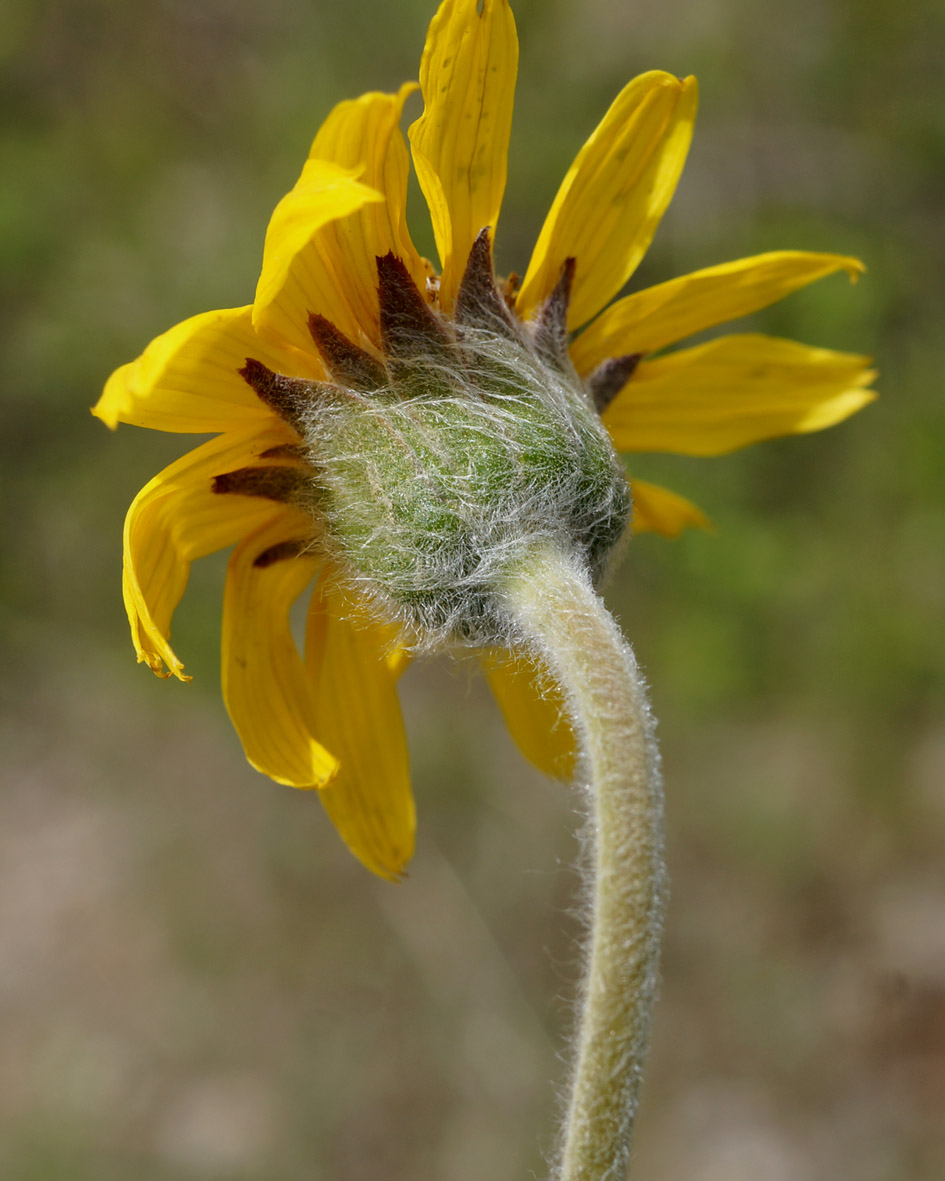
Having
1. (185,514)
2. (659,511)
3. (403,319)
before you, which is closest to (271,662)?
(185,514)

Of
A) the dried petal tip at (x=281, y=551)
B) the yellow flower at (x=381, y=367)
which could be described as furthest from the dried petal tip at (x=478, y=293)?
the dried petal tip at (x=281, y=551)

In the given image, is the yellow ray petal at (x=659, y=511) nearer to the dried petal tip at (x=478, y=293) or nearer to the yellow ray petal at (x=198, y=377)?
the dried petal tip at (x=478, y=293)

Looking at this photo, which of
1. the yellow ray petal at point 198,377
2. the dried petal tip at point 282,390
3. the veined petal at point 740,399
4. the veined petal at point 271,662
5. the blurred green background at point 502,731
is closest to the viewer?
the yellow ray petal at point 198,377

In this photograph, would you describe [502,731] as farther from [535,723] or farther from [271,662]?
[271,662]

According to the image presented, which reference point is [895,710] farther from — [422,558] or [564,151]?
[422,558]

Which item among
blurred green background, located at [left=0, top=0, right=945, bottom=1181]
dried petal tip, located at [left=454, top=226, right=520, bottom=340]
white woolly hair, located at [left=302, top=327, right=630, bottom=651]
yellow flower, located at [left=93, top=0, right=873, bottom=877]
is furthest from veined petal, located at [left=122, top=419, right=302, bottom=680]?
blurred green background, located at [left=0, top=0, right=945, bottom=1181]

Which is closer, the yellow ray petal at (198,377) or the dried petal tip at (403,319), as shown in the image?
the yellow ray petal at (198,377)

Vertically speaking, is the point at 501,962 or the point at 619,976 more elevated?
the point at 619,976

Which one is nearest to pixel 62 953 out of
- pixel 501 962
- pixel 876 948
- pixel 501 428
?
pixel 501 962
